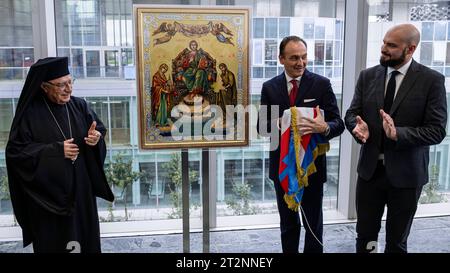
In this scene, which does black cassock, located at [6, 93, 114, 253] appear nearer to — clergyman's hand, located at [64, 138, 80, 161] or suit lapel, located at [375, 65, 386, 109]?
clergyman's hand, located at [64, 138, 80, 161]

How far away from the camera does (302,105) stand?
8.18 feet

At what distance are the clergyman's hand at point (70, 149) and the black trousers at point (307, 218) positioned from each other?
1.24 m

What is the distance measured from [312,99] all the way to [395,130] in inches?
20.5

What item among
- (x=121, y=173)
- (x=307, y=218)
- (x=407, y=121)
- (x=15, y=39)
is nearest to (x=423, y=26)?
(x=407, y=121)

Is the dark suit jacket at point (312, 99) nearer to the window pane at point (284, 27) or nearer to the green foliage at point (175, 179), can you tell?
the window pane at point (284, 27)

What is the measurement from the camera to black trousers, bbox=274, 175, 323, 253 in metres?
2.58

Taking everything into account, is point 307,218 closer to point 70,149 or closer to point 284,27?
point 70,149

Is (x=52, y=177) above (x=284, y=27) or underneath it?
underneath

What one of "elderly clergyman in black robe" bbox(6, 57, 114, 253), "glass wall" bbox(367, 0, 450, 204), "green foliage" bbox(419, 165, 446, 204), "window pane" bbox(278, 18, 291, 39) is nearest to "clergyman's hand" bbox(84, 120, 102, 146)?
"elderly clergyman in black robe" bbox(6, 57, 114, 253)

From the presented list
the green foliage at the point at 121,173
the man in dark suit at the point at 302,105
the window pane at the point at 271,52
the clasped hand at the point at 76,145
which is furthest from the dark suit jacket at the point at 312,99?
the green foliage at the point at 121,173

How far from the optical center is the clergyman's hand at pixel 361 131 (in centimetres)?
233

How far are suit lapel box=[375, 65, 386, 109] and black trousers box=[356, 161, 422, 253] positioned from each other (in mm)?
352

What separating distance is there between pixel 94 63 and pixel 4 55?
0.66 metres
